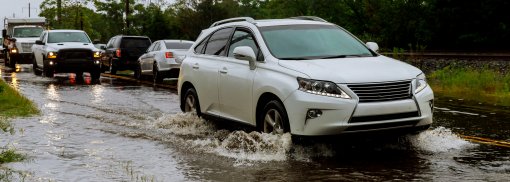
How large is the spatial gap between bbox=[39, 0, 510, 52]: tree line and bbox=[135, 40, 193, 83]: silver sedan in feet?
30.3

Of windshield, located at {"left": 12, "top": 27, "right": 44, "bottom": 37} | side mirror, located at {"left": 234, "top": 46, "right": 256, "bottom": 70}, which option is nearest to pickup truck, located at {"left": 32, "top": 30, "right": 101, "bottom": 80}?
windshield, located at {"left": 12, "top": 27, "right": 44, "bottom": 37}

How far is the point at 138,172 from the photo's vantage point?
25.5 feet

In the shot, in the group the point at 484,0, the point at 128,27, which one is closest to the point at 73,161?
the point at 484,0

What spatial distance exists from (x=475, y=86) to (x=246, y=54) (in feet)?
40.7

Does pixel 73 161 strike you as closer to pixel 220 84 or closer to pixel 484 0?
pixel 220 84

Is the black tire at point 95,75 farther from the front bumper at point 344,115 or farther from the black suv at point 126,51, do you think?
the front bumper at point 344,115

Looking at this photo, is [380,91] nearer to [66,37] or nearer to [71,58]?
[71,58]

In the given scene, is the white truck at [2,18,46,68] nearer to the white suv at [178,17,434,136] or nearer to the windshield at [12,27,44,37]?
the windshield at [12,27,44,37]

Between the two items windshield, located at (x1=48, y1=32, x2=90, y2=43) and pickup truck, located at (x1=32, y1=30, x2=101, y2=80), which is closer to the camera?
pickup truck, located at (x1=32, y1=30, x2=101, y2=80)

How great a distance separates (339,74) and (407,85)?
83cm

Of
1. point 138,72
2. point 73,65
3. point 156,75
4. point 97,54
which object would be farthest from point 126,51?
point 156,75

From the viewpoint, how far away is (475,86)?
66.1 feet

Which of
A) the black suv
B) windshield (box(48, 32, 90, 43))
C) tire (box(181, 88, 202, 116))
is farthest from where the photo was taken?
the black suv

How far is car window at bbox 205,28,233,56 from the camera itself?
34.8 feet
